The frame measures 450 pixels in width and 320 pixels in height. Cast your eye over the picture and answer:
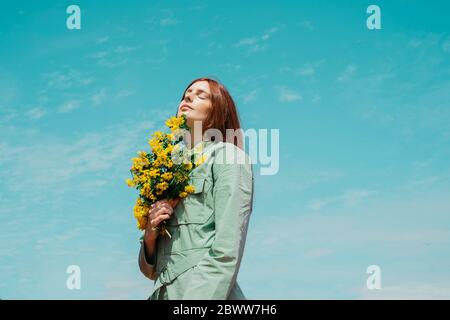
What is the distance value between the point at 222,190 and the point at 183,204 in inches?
15.0

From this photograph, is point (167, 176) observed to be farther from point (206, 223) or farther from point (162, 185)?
point (206, 223)

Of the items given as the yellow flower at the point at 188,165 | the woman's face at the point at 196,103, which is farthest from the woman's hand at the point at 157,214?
the woman's face at the point at 196,103

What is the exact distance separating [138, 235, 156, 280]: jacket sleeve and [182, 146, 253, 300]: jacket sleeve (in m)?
0.49

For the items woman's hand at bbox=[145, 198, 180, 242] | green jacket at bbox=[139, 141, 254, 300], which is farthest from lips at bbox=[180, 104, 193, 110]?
woman's hand at bbox=[145, 198, 180, 242]

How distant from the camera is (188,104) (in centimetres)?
471

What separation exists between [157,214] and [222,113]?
100cm

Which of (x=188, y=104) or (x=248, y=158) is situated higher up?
(x=188, y=104)

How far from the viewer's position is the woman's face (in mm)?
4680

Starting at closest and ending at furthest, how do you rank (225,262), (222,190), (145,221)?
(225,262) < (222,190) < (145,221)

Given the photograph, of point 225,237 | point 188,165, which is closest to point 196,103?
point 188,165

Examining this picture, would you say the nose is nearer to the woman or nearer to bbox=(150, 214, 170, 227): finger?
the woman

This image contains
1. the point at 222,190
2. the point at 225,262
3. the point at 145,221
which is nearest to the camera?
the point at 225,262
